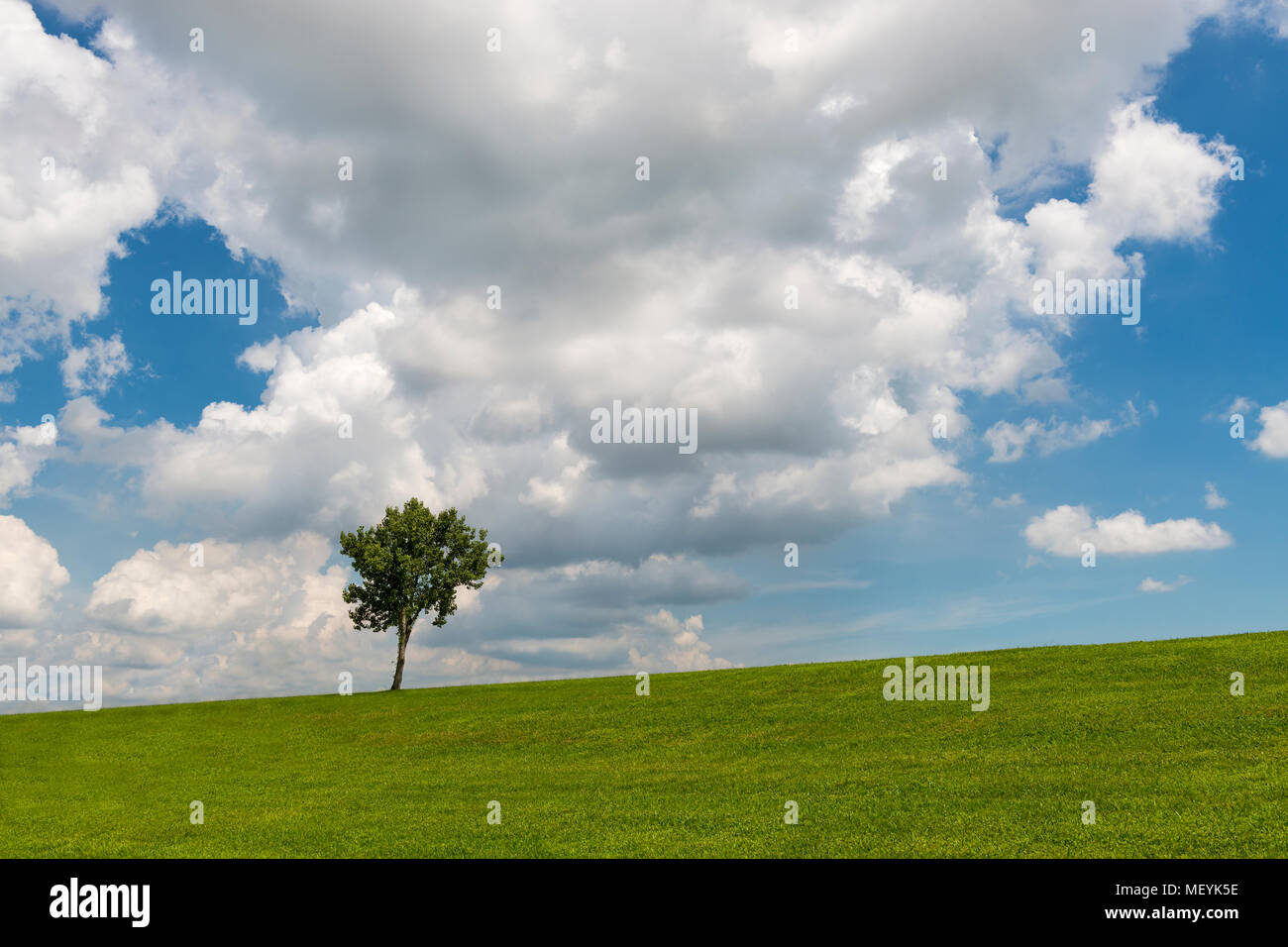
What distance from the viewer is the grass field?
1848cm

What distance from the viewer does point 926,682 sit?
4041cm

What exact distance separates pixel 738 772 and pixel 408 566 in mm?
42982

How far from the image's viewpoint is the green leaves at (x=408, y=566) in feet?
213

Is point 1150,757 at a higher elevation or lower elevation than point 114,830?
higher

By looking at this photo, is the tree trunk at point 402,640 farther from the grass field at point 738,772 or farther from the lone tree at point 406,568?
the grass field at point 738,772

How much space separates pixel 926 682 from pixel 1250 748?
17.7m

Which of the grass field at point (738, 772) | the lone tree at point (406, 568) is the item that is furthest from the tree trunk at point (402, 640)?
the grass field at point (738, 772)

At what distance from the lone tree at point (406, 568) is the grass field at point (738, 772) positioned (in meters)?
15.5

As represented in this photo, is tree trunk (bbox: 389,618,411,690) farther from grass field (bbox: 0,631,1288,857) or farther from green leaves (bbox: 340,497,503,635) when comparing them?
grass field (bbox: 0,631,1288,857)

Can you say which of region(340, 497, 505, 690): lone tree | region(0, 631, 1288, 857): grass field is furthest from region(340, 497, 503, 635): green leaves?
region(0, 631, 1288, 857): grass field

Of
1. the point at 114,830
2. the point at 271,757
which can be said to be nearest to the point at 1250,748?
the point at 114,830
